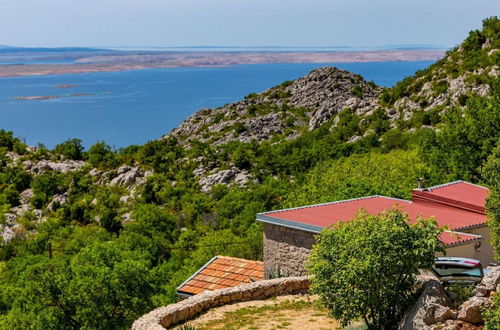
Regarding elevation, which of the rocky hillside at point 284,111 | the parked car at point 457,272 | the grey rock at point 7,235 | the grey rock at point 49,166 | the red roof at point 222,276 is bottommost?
the grey rock at point 7,235

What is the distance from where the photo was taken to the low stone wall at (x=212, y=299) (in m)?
17.6

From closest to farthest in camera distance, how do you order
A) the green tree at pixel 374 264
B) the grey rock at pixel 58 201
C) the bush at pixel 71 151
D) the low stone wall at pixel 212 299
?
the green tree at pixel 374 264
the low stone wall at pixel 212 299
the grey rock at pixel 58 201
the bush at pixel 71 151

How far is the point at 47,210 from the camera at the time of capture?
7481 centimetres

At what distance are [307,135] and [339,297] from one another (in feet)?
231

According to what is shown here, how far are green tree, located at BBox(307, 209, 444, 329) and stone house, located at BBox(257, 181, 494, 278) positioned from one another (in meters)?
5.98

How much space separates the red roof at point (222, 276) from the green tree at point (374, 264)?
10.1 metres

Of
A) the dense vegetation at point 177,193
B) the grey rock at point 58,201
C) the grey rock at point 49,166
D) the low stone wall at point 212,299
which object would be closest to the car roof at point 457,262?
the dense vegetation at point 177,193

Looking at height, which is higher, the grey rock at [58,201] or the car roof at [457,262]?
the car roof at [457,262]

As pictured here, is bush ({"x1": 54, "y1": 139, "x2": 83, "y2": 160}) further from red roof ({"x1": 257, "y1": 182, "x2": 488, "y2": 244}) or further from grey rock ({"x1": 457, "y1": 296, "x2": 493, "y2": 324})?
grey rock ({"x1": 457, "y1": 296, "x2": 493, "y2": 324})

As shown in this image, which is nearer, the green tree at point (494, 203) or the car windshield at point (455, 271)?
the car windshield at point (455, 271)

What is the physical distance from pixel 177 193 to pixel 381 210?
158 feet

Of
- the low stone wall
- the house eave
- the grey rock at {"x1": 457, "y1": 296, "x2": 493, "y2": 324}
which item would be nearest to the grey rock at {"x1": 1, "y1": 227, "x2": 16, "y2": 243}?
the house eave

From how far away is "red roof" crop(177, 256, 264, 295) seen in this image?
2561 cm

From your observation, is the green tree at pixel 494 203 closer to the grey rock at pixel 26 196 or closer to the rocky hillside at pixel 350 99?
the rocky hillside at pixel 350 99
